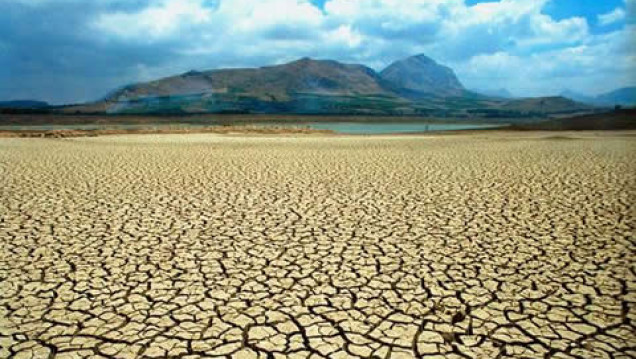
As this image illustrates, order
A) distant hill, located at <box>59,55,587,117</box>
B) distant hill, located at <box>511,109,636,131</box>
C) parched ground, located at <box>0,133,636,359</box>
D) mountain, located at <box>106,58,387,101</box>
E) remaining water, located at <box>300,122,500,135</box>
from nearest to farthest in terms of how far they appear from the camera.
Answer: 1. parched ground, located at <box>0,133,636,359</box>
2. distant hill, located at <box>511,109,636,131</box>
3. remaining water, located at <box>300,122,500,135</box>
4. distant hill, located at <box>59,55,587,117</box>
5. mountain, located at <box>106,58,387,101</box>

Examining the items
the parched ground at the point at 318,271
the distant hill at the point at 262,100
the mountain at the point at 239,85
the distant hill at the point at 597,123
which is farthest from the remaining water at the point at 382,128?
the mountain at the point at 239,85

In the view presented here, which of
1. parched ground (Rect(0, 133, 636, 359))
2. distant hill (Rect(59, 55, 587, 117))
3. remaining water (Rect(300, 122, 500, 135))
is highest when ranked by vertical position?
distant hill (Rect(59, 55, 587, 117))

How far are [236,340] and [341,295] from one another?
998 mm

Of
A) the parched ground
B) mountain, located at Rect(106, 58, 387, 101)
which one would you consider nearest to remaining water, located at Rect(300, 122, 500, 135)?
the parched ground

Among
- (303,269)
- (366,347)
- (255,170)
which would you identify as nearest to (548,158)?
(255,170)

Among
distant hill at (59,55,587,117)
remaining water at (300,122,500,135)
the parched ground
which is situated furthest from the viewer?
distant hill at (59,55,587,117)

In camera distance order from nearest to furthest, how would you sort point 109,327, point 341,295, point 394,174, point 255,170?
point 109,327
point 341,295
point 394,174
point 255,170

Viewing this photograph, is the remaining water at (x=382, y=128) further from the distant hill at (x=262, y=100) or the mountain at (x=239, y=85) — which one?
the mountain at (x=239, y=85)

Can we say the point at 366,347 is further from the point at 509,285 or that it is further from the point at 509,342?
the point at 509,285

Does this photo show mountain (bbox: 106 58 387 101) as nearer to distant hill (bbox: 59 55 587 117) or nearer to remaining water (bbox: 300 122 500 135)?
distant hill (bbox: 59 55 587 117)

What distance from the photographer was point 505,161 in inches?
478

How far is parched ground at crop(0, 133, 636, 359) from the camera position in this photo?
271cm

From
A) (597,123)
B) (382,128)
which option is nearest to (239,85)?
(382,128)

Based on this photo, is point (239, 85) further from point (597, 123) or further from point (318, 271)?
point (318, 271)
